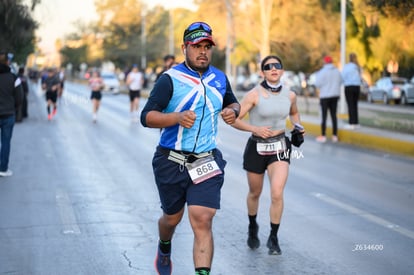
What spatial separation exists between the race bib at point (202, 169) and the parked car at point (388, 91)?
115 feet

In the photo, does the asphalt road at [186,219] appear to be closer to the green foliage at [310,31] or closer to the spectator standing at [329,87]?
the spectator standing at [329,87]

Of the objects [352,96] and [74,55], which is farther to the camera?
[74,55]

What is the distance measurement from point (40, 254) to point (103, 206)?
2702 mm

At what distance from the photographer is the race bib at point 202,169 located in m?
5.69

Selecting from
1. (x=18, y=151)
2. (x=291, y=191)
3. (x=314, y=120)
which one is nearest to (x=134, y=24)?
(x=314, y=120)

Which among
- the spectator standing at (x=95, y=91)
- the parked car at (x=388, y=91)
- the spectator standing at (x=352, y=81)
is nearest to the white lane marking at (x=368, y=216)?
the spectator standing at (x=352, y=81)

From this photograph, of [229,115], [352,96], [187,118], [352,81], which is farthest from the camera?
[352,96]

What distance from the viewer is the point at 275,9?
46.1 meters

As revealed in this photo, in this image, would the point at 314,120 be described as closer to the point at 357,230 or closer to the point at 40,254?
the point at 357,230

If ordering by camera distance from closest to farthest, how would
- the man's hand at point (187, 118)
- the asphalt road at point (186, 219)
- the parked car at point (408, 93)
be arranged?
1. the man's hand at point (187, 118)
2. the asphalt road at point (186, 219)
3. the parked car at point (408, 93)

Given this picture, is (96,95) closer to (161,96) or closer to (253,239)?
(253,239)

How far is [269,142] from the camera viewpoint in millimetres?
7676

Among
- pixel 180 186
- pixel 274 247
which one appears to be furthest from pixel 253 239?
pixel 180 186

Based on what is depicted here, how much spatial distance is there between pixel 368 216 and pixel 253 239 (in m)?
2.23
